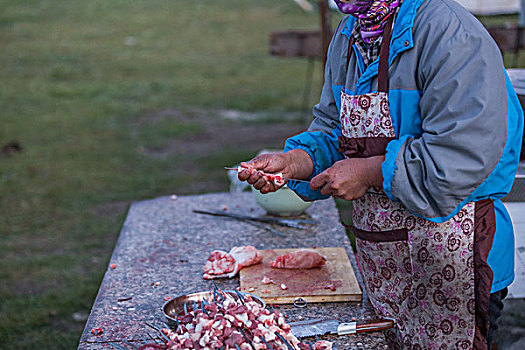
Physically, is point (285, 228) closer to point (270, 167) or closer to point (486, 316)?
point (270, 167)

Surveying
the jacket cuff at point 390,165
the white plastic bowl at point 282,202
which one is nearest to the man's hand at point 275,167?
the jacket cuff at point 390,165

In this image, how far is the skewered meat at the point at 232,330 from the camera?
1485 millimetres

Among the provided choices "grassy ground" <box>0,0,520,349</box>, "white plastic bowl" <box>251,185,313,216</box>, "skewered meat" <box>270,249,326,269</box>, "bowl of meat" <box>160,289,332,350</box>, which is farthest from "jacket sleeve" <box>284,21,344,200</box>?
"grassy ground" <box>0,0,520,349</box>

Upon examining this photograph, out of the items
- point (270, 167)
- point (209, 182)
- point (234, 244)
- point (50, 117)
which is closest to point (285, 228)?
point (234, 244)

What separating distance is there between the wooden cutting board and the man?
0.71ft

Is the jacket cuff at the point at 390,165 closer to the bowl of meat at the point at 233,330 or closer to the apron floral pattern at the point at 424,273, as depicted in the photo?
the apron floral pattern at the point at 424,273

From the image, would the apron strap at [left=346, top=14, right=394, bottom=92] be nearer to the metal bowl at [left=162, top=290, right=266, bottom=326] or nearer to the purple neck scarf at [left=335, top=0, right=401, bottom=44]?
the purple neck scarf at [left=335, top=0, right=401, bottom=44]

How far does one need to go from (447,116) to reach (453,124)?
1.2 inches

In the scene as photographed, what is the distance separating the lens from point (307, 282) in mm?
2439

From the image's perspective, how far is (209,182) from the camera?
6.49 metres

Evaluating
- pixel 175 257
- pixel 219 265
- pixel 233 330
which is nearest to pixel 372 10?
pixel 233 330

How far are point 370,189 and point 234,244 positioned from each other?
1.19 meters

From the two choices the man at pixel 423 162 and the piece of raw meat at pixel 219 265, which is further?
the piece of raw meat at pixel 219 265

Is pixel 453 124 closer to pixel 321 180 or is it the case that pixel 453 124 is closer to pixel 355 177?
pixel 355 177
